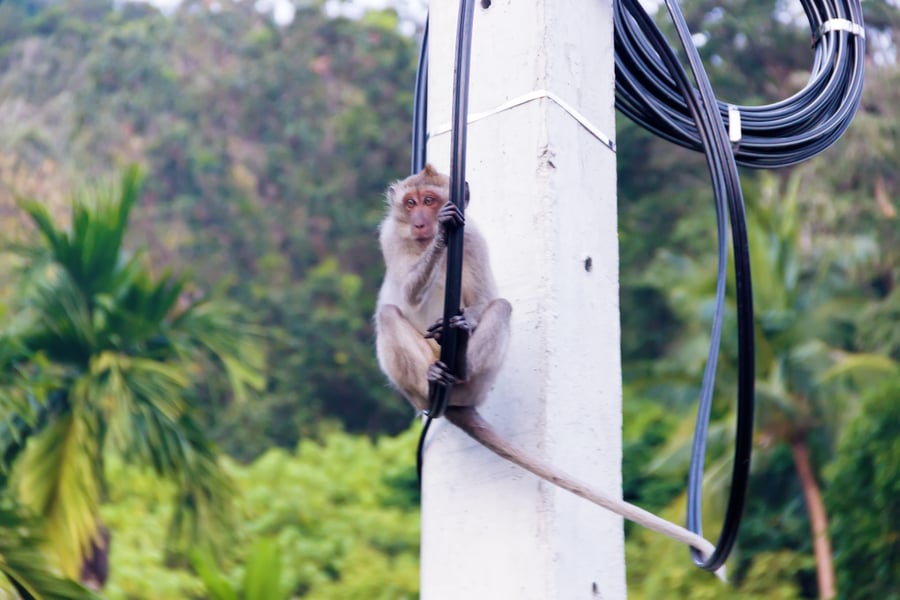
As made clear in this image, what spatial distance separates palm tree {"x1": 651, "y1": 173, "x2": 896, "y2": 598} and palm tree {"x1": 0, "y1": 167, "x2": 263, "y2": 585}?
300 inches

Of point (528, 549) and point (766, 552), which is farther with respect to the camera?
point (766, 552)

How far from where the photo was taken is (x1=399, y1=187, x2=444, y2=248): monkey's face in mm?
3719

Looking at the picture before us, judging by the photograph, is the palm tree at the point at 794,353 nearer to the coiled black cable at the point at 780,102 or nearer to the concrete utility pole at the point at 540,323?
the coiled black cable at the point at 780,102

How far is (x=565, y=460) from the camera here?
2.95 meters

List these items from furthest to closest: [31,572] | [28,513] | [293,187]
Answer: [293,187] < [28,513] < [31,572]

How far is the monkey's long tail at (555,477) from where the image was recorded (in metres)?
2.83

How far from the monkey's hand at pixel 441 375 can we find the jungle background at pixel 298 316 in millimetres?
3409

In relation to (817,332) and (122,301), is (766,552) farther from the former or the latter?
(122,301)

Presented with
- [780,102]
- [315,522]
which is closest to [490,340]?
[780,102]

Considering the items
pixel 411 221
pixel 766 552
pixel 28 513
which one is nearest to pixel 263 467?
pixel 766 552

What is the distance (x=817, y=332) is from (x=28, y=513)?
1104 centimetres

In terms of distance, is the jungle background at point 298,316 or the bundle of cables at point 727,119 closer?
the bundle of cables at point 727,119

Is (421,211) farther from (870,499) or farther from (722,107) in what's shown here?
(870,499)

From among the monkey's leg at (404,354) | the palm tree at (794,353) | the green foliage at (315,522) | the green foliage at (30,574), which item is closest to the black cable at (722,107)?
the monkey's leg at (404,354)
